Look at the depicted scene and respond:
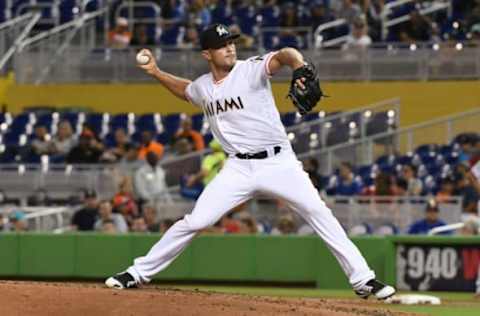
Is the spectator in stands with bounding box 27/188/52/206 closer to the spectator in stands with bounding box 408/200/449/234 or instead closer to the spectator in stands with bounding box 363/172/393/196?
the spectator in stands with bounding box 363/172/393/196

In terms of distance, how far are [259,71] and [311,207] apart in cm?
96

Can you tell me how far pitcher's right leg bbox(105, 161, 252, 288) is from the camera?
947 centimetres

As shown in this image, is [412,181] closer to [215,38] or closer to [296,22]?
[296,22]

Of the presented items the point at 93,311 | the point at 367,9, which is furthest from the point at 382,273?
the point at 367,9

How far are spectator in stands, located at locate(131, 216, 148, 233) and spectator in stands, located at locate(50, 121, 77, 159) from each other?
345cm

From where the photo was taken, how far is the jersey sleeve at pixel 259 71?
30.7 ft

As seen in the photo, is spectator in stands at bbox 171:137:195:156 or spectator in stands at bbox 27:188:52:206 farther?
spectator in stands at bbox 171:137:195:156

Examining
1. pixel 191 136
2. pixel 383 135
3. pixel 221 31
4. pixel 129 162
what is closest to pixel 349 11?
pixel 383 135

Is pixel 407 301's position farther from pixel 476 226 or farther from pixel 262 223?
pixel 262 223

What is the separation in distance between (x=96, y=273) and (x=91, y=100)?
736 centimetres

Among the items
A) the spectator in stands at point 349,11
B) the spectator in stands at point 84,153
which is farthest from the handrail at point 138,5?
the spectator in stands at point 84,153

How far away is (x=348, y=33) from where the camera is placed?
2208 centimetres

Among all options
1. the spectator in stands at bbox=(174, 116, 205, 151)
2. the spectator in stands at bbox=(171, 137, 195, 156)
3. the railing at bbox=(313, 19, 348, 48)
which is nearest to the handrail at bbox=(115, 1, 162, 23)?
the railing at bbox=(313, 19, 348, 48)

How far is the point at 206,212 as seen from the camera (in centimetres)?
948
